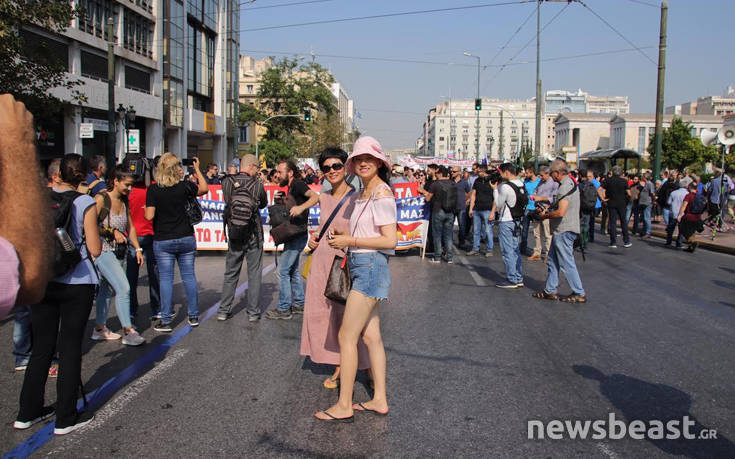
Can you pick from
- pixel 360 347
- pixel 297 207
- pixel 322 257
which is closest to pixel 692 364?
pixel 360 347

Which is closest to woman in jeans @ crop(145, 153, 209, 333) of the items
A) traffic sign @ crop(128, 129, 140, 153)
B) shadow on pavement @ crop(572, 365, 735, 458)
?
shadow on pavement @ crop(572, 365, 735, 458)

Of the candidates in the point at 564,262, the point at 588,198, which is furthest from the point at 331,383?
the point at 588,198

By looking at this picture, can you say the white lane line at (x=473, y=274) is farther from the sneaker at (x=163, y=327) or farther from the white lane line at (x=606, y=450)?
the white lane line at (x=606, y=450)

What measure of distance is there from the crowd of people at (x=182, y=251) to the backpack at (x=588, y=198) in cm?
518

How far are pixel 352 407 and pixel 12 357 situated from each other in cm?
345

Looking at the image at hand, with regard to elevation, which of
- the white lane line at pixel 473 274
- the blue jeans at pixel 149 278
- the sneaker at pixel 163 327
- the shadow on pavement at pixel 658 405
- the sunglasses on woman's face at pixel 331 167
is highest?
the sunglasses on woman's face at pixel 331 167

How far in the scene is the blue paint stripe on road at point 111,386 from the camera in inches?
140

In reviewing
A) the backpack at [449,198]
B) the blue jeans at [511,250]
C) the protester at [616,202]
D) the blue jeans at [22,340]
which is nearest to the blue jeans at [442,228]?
the backpack at [449,198]

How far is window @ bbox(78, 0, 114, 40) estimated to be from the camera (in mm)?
29828

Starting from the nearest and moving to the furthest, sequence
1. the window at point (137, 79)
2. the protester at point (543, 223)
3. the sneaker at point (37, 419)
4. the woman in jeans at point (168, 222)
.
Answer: the sneaker at point (37, 419) → the woman in jeans at point (168, 222) → the protester at point (543, 223) → the window at point (137, 79)

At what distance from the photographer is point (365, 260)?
12.8 ft

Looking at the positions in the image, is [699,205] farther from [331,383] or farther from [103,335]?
[103,335]

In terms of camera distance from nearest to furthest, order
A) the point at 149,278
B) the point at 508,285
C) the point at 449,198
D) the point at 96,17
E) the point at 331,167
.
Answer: the point at 331,167, the point at 149,278, the point at 508,285, the point at 449,198, the point at 96,17

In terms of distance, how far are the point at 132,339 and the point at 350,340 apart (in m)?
2.91
